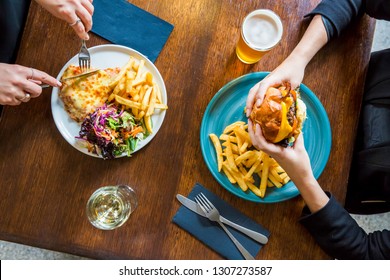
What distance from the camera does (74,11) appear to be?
1.53m

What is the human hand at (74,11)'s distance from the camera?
152cm

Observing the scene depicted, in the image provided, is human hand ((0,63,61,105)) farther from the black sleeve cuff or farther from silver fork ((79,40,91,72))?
the black sleeve cuff

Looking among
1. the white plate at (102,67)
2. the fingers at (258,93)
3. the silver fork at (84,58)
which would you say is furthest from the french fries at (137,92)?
the fingers at (258,93)

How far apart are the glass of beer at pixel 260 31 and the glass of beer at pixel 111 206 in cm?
79

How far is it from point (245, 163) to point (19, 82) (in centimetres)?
98

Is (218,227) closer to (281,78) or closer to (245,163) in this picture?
(245,163)

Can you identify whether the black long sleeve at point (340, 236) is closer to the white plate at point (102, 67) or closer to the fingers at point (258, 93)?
the fingers at point (258, 93)

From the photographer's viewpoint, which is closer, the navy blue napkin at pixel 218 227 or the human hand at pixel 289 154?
the human hand at pixel 289 154

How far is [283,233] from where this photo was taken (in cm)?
168

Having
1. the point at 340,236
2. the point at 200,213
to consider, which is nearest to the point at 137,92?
the point at 200,213

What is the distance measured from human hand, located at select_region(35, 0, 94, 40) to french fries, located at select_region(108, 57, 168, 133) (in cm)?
23

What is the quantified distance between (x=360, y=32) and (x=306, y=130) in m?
0.52

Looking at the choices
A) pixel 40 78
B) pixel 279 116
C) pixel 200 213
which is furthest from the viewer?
pixel 200 213
